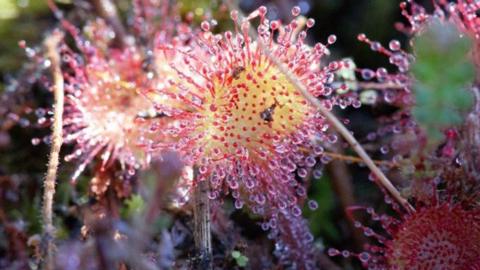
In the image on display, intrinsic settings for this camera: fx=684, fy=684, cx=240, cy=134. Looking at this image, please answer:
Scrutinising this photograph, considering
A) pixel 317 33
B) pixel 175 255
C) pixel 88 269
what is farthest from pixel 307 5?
pixel 88 269

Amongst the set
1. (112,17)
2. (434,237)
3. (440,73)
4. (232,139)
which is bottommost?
(434,237)

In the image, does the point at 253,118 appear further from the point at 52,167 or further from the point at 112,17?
the point at 112,17

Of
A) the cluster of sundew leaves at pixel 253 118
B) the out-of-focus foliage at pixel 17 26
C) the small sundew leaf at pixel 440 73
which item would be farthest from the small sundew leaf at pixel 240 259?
the out-of-focus foliage at pixel 17 26

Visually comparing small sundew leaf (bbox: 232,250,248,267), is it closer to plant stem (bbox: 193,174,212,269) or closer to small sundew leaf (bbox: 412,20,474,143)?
plant stem (bbox: 193,174,212,269)

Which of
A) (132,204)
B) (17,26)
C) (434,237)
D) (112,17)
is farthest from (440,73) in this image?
(17,26)

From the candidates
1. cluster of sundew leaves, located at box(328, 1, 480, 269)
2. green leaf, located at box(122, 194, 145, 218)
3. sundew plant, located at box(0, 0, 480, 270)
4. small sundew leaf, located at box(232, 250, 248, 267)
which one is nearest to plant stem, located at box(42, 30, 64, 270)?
sundew plant, located at box(0, 0, 480, 270)

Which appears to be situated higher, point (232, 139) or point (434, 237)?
point (232, 139)

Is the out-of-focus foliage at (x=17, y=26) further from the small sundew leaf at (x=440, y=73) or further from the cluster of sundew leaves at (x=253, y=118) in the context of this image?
the small sundew leaf at (x=440, y=73)
